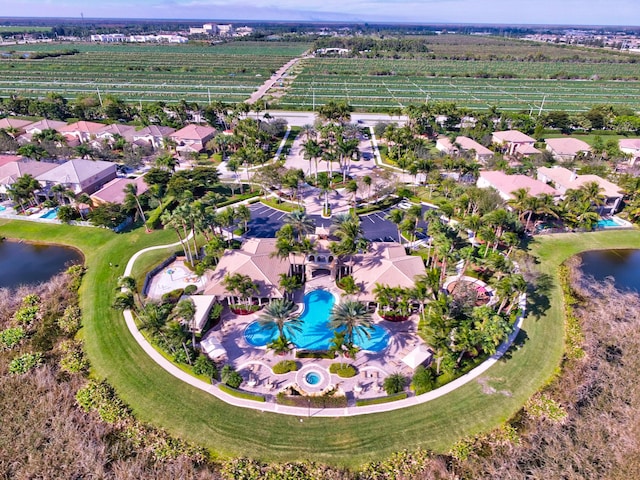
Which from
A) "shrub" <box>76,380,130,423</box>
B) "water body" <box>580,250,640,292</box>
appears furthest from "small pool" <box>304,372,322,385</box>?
"water body" <box>580,250,640,292</box>

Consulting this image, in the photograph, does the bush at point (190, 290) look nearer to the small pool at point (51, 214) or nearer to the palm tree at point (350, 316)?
the palm tree at point (350, 316)

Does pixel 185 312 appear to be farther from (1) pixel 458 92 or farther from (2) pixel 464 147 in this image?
(1) pixel 458 92

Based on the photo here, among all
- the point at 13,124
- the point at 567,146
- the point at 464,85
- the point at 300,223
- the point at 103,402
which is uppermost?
the point at 464,85

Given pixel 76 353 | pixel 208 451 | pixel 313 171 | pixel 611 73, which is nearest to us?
pixel 208 451

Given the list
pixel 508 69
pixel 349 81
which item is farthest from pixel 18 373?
pixel 508 69

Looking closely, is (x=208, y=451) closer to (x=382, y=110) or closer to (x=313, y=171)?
(x=313, y=171)

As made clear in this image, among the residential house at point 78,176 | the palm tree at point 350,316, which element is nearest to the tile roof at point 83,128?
the residential house at point 78,176

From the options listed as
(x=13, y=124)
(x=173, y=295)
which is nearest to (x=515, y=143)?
(x=173, y=295)
